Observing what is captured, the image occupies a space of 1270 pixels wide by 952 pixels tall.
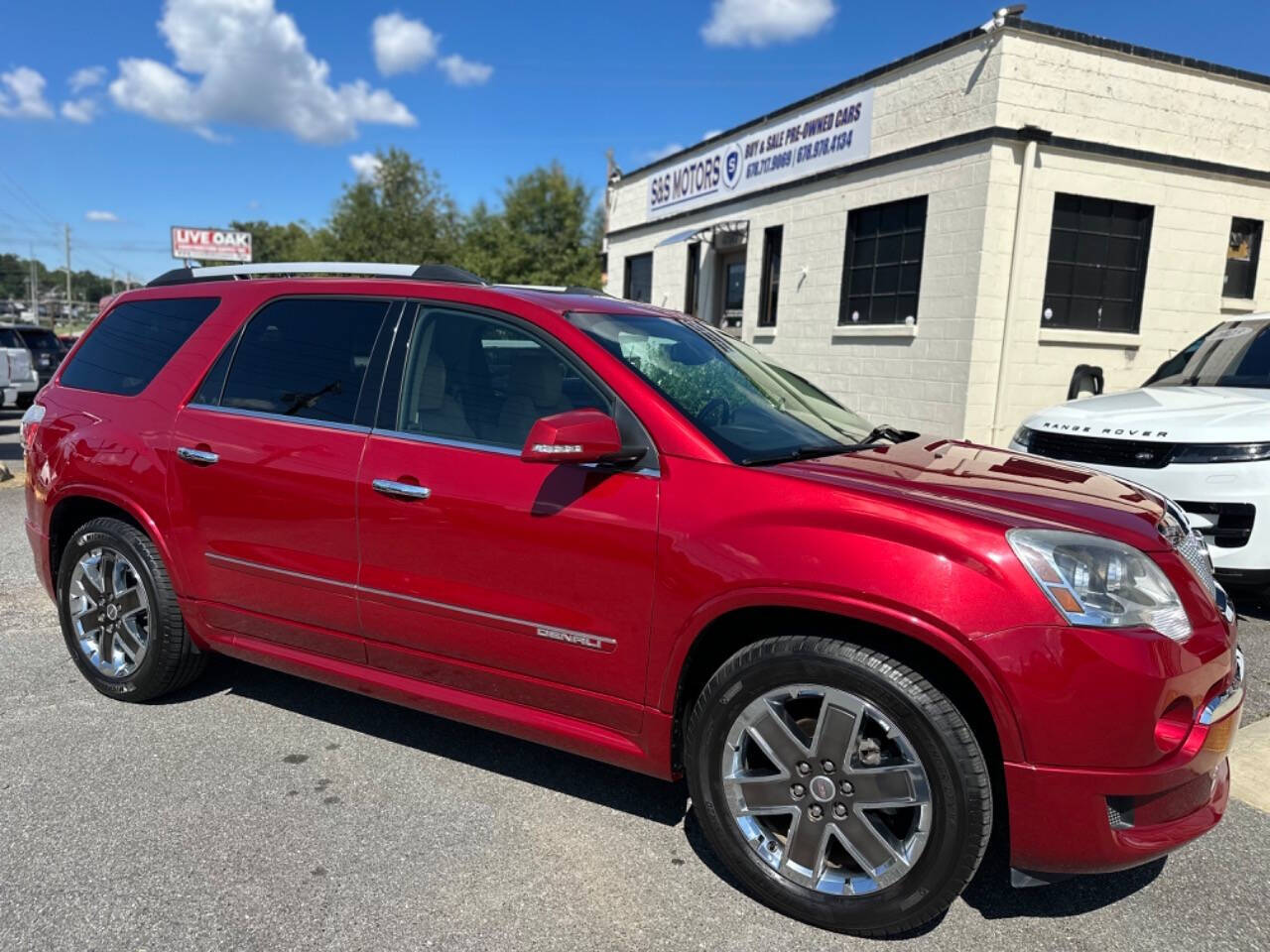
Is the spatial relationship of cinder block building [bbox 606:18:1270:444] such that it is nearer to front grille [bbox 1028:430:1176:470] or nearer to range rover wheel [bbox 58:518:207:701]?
front grille [bbox 1028:430:1176:470]

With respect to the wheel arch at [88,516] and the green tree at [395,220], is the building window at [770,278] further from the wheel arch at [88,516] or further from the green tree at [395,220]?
the green tree at [395,220]

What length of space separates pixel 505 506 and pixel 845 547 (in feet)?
3.60

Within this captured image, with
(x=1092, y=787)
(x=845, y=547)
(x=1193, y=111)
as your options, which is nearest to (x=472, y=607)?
(x=845, y=547)

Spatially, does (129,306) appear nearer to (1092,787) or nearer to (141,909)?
(141,909)

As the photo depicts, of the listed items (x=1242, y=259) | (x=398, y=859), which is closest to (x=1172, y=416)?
(x=398, y=859)

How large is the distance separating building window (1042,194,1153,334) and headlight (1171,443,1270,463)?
5.37 m

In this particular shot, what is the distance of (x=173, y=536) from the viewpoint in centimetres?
359

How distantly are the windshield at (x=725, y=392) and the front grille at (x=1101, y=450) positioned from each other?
7.46 feet

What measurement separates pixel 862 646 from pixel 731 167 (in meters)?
12.3

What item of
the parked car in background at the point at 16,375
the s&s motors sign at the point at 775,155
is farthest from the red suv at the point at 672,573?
the parked car in background at the point at 16,375

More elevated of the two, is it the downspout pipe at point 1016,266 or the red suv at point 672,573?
the downspout pipe at point 1016,266

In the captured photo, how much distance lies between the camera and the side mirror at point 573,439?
8.39 ft

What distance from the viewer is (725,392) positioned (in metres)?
3.17

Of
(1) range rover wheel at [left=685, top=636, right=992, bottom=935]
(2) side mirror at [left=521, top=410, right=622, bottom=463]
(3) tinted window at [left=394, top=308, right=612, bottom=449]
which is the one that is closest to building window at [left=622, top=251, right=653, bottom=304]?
(3) tinted window at [left=394, top=308, right=612, bottom=449]
